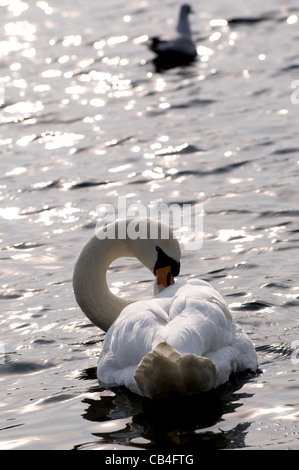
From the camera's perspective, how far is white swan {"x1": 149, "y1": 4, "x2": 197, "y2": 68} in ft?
65.2

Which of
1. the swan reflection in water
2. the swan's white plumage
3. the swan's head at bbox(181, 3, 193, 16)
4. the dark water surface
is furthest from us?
the swan's head at bbox(181, 3, 193, 16)

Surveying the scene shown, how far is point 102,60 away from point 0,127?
3680 mm

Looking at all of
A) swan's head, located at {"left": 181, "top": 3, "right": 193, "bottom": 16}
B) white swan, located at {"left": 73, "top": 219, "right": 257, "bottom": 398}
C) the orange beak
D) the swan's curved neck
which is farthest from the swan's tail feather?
swan's head, located at {"left": 181, "top": 3, "right": 193, "bottom": 16}

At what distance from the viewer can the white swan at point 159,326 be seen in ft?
24.4

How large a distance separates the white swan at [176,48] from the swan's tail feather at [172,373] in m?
12.8

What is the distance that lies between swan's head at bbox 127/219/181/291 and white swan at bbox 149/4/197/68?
10798 millimetres

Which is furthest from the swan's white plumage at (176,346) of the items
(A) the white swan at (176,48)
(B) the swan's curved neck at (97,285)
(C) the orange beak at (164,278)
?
(A) the white swan at (176,48)

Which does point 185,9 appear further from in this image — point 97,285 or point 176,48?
point 97,285

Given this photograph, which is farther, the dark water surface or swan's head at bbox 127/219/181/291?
swan's head at bbox 127/219/181/291

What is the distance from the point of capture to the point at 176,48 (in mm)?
19812

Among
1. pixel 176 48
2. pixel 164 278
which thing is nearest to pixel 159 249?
pixel 164 278

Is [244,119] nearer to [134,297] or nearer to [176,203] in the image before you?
[176,203]

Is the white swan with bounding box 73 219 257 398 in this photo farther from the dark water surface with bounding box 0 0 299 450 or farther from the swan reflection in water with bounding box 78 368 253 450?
the dark water surface with bounding box 0 0 299 450

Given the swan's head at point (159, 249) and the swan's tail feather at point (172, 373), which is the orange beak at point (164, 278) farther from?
the swan's tail feather at point (172, 373)
